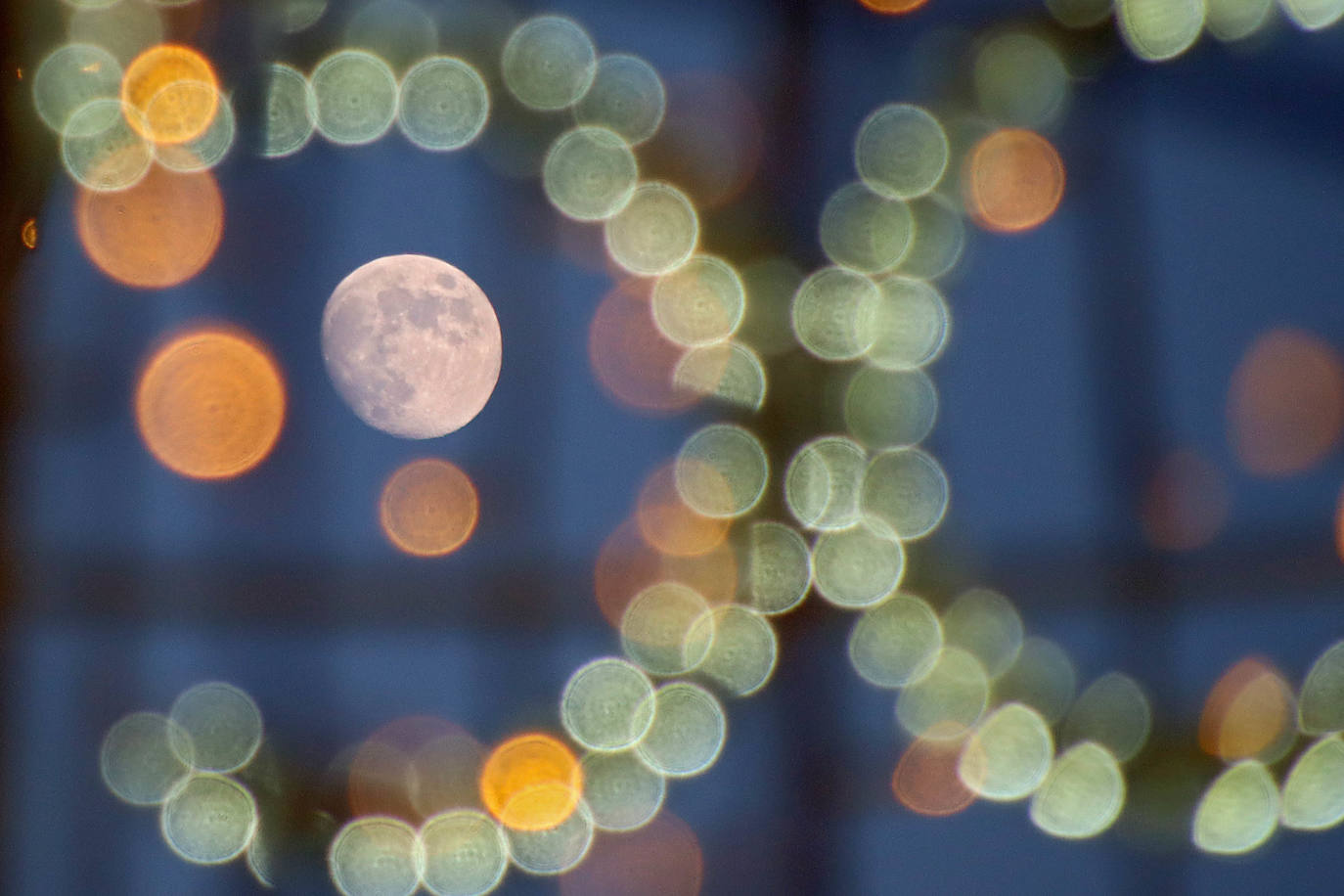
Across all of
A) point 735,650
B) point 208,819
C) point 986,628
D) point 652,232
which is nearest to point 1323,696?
point 986,628

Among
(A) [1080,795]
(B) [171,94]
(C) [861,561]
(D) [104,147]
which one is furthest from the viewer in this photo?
(A) [1080,795]

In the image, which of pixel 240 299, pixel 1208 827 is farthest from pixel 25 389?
pixel 1208 827

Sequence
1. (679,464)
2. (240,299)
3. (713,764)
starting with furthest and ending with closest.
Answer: (679,464)
(713,764)
(240,299)

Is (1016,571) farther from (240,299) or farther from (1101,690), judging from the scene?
(240,299)

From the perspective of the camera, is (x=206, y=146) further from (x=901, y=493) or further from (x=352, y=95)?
(x=901, y=493)

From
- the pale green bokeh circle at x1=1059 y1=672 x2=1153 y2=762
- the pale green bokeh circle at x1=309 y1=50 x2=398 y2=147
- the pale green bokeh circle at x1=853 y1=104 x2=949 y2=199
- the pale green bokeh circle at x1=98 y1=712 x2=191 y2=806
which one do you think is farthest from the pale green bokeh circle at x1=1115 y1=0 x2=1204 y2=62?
the pale green bokeh circle at x1=98 y1=712 x2=191 y2=806

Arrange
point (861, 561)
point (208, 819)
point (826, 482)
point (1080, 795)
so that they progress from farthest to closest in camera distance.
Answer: point (1080, 795) < point (861, 561) < point (826, 482) < point (208, 819)
